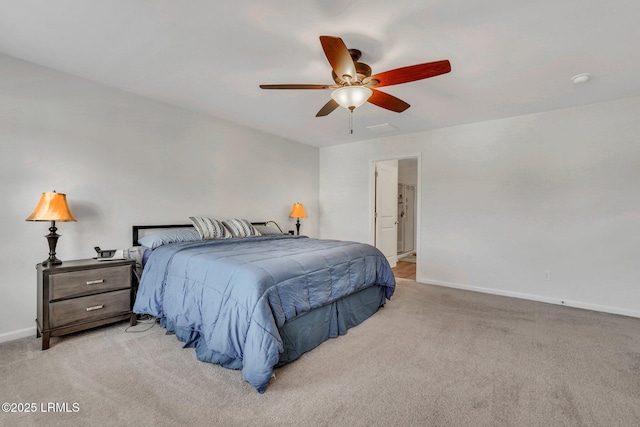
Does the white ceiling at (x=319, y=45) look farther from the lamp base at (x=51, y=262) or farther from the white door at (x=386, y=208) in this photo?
the white door at (x=386, y=208)

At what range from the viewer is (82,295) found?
98.9 inches

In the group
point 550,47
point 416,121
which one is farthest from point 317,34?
point 416,121

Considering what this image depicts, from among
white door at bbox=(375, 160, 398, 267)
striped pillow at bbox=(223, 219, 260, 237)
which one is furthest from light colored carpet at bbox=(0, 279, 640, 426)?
white door at bbox=(375, 160, 398, 267)

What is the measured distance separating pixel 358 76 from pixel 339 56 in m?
0.44

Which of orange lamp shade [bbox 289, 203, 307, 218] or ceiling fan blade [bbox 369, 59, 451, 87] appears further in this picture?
orange lamp shade [bbox 289, 203, 307, 218]

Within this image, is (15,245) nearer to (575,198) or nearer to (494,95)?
(494,95)

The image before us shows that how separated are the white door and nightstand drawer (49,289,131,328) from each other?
157 inches

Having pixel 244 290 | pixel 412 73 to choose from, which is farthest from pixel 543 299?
pixel 244 290

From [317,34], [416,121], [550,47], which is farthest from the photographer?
[416,121]

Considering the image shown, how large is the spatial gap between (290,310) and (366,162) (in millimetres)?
3750

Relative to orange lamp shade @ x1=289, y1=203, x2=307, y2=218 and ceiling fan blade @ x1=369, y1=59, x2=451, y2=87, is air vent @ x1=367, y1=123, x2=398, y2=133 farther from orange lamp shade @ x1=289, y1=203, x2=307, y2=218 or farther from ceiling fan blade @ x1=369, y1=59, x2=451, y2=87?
ceiling fan blade @ x1=369, y1=59, x2=451, y2=87

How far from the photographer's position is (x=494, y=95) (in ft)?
10.4

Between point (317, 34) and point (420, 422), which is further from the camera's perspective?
point (317, 34)

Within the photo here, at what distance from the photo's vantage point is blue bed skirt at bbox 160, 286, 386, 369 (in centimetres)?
215
